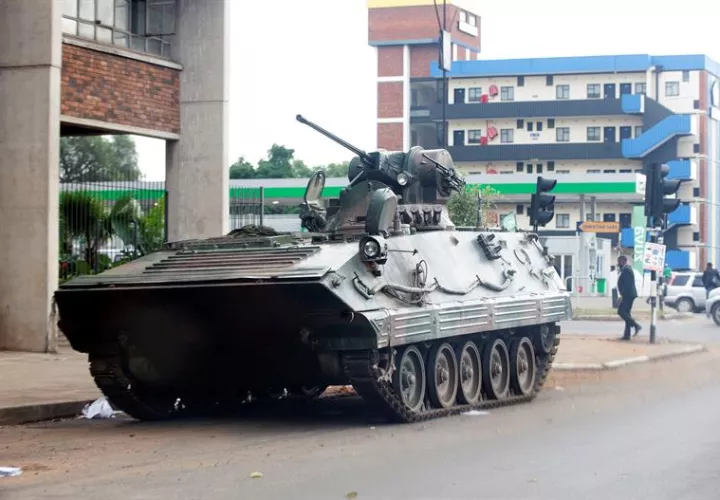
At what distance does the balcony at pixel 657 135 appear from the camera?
6619cm

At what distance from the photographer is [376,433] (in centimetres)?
1114

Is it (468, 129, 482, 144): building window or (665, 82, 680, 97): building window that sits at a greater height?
(665, 82, 680, 97): building window

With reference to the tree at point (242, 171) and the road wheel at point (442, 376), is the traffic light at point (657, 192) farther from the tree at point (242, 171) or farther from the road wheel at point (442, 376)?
the tree at point (242, 171)

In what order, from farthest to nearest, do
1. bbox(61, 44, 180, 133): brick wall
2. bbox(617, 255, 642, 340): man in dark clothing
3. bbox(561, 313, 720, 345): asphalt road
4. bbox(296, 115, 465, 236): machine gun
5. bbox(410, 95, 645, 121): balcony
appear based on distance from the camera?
bbox(410, 95, 645, 121): balcony
bbox(561, 313, 720, 345): asphalt road
bbox(617, 255, 642, 340): man in dark clothing
bbox(61, 44, 180, 133): brick wall
bbox(296, 115, 465, 236): machine gun

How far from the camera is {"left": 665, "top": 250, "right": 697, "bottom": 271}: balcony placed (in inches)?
2677

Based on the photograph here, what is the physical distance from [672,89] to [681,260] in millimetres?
9568

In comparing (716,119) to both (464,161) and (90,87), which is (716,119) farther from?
(90,87)

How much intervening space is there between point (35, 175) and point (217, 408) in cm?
663

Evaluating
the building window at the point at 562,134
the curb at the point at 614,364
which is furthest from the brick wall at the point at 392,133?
the curb at the point at 614,364

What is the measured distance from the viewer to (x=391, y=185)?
14.6 m

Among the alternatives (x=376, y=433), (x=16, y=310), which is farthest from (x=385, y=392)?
(x=16, y=310)

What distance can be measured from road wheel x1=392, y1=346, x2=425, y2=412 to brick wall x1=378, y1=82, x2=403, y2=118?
61.9 meters

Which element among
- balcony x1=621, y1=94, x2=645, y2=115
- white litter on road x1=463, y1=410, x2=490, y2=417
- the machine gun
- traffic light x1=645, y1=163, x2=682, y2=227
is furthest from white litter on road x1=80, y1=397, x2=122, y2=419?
balcony x1=621, y1=94, x2=645, y2=115

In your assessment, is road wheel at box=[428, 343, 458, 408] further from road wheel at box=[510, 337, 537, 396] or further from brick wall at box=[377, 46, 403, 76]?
brick wall at box=[377, 46, 403, 76]
